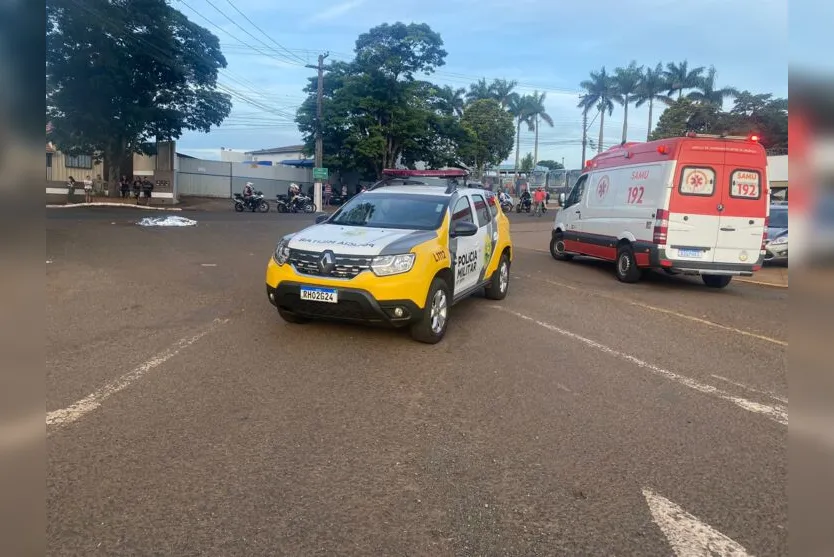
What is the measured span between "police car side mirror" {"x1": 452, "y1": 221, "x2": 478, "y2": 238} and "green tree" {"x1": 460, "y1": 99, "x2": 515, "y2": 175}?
1905 inches

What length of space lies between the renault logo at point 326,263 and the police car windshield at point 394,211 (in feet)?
3.68

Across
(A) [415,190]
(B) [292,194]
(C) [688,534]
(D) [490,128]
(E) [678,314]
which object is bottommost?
(C) [688,534]

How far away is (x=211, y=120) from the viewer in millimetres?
35969

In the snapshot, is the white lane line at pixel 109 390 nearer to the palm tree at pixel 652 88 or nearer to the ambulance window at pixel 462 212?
the ambulance window at pixel 462 212

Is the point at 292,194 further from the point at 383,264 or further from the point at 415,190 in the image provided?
the point at 383,264

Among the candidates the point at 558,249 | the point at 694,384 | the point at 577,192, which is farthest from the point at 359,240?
the point at 558,249

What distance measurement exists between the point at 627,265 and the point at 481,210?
4.52 metres

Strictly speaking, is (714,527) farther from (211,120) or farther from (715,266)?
(211,120)

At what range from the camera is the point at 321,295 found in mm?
5996

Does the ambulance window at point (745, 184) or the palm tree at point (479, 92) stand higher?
the palm tree at point (479, 92)

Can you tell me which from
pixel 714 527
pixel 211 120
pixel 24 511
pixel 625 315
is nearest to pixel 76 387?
pixel 24 511

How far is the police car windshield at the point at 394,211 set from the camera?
7094mm

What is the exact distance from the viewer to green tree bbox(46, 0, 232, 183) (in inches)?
1027

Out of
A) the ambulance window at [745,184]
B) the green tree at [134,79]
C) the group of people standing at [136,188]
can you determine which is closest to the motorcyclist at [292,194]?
the group of people standing at [136,188]
